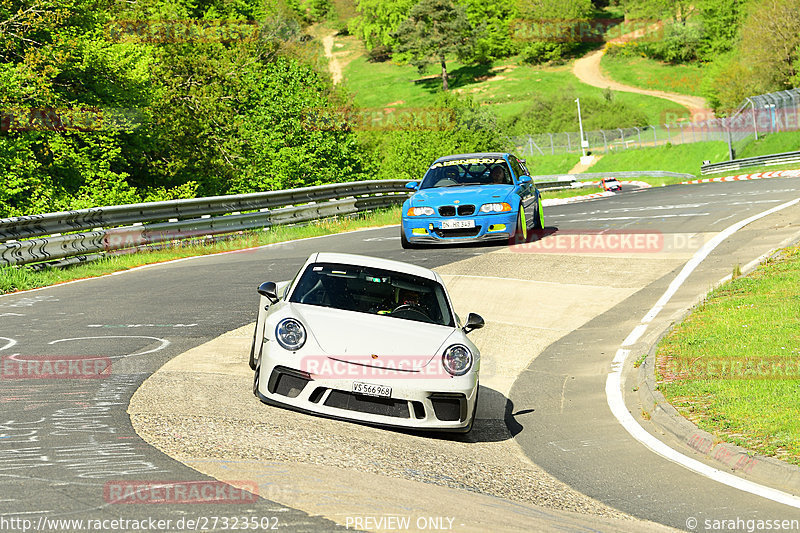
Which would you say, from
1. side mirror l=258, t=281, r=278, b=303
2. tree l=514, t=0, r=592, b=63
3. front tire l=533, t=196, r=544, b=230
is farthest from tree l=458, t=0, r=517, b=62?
side mirror l=258, t=281, r=278, b=303

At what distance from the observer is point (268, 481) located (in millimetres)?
5617

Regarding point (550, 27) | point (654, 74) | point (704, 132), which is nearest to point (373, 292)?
point (704, 132)

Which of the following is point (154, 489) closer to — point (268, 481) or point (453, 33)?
point (268, 481)

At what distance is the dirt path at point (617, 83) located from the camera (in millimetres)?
102250

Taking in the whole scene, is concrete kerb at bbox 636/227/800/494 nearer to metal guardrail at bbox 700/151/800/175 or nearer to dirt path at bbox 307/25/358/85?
metal guardrail at bbox 700/151/800/175

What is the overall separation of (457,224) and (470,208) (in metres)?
0.40

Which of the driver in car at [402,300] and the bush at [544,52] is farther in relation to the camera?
the bush at [544,52]

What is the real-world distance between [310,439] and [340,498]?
1.42 metres

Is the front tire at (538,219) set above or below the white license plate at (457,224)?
below

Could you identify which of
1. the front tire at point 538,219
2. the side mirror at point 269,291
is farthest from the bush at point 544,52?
the side mirror at point 269,291

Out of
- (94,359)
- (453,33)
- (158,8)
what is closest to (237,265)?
(94,359)

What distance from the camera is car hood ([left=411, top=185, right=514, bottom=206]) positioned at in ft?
58.0

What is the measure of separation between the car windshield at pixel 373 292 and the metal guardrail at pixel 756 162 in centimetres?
4518

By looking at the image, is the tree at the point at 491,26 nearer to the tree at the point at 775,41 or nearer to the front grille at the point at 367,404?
the tree at the point at 775,41
